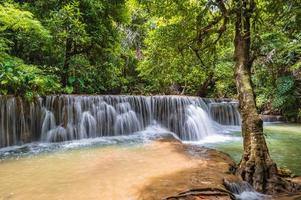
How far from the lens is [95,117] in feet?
35.3

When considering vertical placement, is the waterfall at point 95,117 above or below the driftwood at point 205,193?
above

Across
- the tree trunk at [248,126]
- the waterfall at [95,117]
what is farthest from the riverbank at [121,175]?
the waterfall at [95,117]

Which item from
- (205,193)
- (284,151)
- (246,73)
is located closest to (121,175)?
(205,193)

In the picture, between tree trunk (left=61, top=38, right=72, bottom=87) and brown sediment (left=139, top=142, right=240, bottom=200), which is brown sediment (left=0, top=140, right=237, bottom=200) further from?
tree trunk (left=61, top=38, right=72, bottom=87)

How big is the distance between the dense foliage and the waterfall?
0.61 meters

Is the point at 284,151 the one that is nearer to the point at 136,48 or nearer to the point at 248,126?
the point at 248,126

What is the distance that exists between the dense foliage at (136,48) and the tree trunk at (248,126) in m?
0.31

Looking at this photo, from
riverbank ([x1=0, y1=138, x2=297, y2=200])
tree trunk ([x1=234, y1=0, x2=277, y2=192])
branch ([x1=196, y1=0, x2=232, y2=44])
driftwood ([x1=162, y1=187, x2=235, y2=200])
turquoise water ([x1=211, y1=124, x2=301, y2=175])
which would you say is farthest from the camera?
turquoise water ([x1=211, y1=124, x2=301, y2=175])

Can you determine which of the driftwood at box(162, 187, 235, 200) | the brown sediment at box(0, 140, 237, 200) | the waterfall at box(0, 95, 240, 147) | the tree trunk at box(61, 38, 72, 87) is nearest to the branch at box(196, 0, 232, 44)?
the brown sediment at box(0, 140, 237, 200)

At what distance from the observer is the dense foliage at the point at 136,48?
6.68 metres

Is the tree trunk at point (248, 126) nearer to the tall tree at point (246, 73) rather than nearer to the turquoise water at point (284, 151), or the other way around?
the tall tree at point (246, 73)

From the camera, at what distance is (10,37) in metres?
11.4

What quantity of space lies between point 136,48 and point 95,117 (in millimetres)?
11390

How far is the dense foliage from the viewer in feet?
21.9
